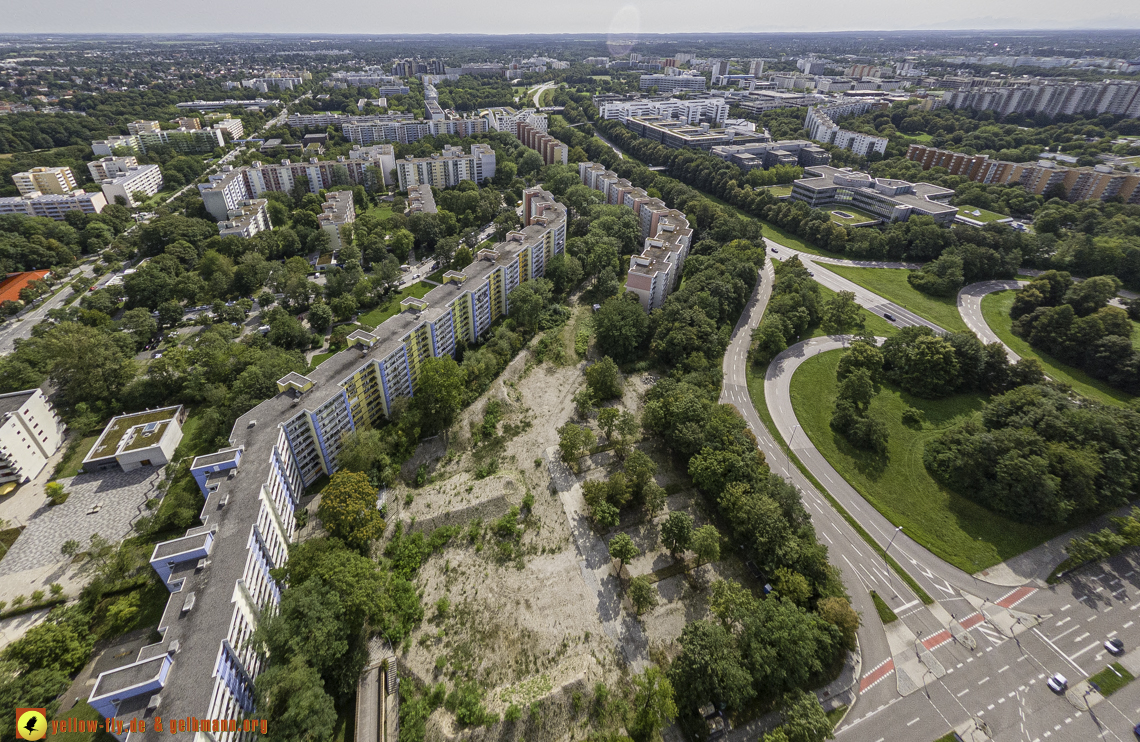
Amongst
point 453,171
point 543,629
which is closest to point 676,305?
point 543,629

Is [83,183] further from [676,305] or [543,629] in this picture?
[543,629]

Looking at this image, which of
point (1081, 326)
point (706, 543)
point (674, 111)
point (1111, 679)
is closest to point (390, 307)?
point (706, 543)

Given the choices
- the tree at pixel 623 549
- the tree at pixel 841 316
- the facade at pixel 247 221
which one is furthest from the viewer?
the facade at pixel 247 221

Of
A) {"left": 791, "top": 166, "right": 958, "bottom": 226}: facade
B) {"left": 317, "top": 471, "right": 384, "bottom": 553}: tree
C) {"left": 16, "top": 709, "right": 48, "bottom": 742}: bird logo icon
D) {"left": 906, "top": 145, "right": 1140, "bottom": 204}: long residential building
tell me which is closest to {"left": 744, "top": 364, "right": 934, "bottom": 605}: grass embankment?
{"left": 317, "top": 471, "right": 384, "bottom": 553}: tree

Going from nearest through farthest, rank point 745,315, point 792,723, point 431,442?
point 792,723 < point 431,442 < point 745,315

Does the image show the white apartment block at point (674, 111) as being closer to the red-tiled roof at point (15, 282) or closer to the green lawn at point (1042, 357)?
the green lawn at point (1042, 357)

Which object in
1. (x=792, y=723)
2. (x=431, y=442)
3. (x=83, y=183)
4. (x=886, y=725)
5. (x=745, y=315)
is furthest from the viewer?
(x=83, y=183)

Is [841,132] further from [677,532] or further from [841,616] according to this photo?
[841,616]

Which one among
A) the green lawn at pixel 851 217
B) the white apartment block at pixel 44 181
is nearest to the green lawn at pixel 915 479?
the green lawn at pixel 851 217
